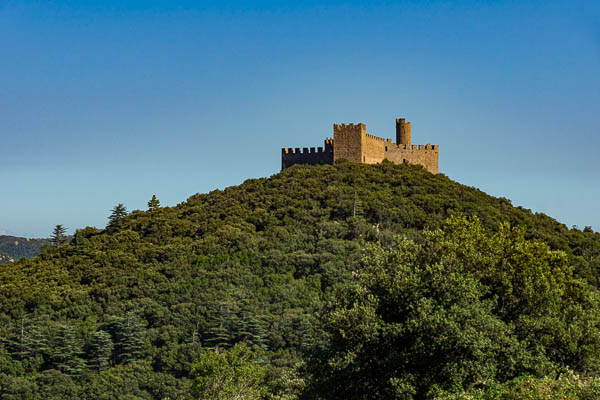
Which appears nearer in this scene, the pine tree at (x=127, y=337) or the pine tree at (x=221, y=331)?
the pine tree at (x=127, y=337)

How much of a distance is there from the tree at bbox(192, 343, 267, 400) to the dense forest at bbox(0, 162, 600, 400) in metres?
0.08

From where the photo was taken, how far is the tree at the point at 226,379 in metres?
25.5

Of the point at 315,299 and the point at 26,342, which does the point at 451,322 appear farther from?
the point at 26,342

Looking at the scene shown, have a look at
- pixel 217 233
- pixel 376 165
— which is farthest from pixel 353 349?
pixel 376 165

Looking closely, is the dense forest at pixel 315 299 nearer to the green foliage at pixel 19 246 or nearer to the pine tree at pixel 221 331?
the pine tree at pixel 221 331

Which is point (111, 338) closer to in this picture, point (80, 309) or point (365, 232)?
point (80, 309)

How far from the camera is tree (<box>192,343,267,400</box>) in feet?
83.5

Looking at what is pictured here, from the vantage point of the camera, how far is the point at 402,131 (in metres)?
60.2

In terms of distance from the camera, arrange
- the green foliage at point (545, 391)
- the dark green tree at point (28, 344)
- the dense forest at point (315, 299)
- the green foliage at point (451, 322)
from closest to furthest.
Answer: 1. the green foliage at point (545, 391)
2. the green foliage at point (451, 322)
3. the dense forest at point (315, 299)
4. the dark green tree at point (28, 344)

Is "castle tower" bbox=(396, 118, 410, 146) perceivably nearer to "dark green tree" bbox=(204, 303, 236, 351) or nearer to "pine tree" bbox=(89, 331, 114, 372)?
"dark green tree" bbox=(204, 303, 236, 351)

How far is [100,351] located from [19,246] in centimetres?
14717

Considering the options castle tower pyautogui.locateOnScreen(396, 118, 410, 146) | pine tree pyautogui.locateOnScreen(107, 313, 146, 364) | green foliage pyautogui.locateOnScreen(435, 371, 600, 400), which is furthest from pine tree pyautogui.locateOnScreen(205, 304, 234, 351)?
green foliage pyautogui.locateOnScreen(435, 371, 600, 400)

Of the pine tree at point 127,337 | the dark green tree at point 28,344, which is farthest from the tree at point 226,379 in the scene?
the dark green tree at point 28,344

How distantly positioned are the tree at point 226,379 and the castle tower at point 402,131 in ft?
117
